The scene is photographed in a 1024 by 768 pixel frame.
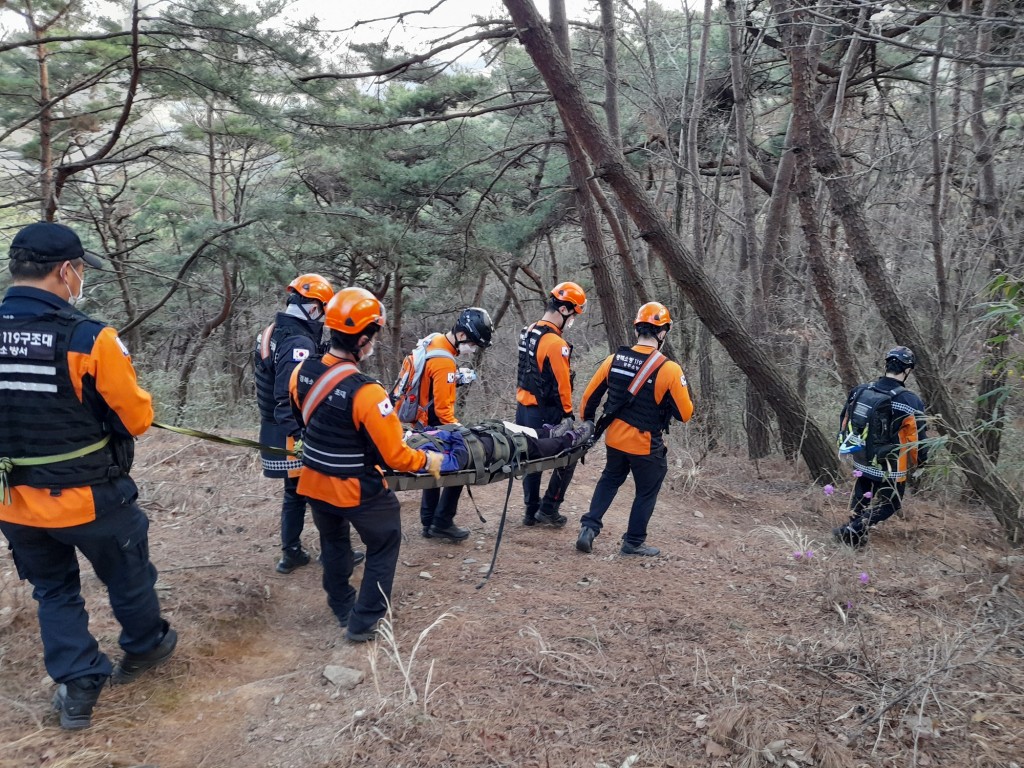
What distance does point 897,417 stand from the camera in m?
5.54

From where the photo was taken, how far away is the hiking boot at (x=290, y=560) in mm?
4844

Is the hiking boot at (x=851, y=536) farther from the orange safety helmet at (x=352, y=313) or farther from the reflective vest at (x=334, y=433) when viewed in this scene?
the orange safety helmet at (x=352, y=313)

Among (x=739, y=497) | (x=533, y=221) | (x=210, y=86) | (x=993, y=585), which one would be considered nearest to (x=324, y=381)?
(x=993, y=585)

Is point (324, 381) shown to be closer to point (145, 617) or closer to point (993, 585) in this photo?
point (145, 617)

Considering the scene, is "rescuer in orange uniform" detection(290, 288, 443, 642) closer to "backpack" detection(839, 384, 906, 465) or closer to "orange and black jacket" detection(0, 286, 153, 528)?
"orange and black jacket" detection(0, 286, 153, 528)

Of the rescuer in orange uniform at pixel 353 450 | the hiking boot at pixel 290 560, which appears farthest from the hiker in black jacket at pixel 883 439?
the hiking boot at pixel 290 560

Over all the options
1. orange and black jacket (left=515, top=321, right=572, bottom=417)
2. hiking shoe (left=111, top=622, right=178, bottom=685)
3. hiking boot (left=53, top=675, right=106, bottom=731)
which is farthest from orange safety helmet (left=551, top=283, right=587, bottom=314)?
hiking boot (left=53, top=675, right=106, bottom=731)

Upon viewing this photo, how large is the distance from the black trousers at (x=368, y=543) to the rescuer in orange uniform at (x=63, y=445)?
1.01m

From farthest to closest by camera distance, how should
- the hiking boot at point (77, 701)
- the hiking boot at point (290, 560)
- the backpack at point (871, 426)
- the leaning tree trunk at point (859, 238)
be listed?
1. the leaning tree trunk at point (859, 238)
2. the backpack at point (871, 426)
3. the hiking boot at point (290, 560)
4. the hiking boot at point (77, 701)

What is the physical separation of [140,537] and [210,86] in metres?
7.50

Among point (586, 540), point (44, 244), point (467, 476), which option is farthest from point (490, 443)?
point (44, 244)

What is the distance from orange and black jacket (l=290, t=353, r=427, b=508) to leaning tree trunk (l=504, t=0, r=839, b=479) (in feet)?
14.4

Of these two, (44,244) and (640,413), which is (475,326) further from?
(44,244)

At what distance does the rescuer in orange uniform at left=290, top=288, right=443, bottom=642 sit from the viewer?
11.6 feet
